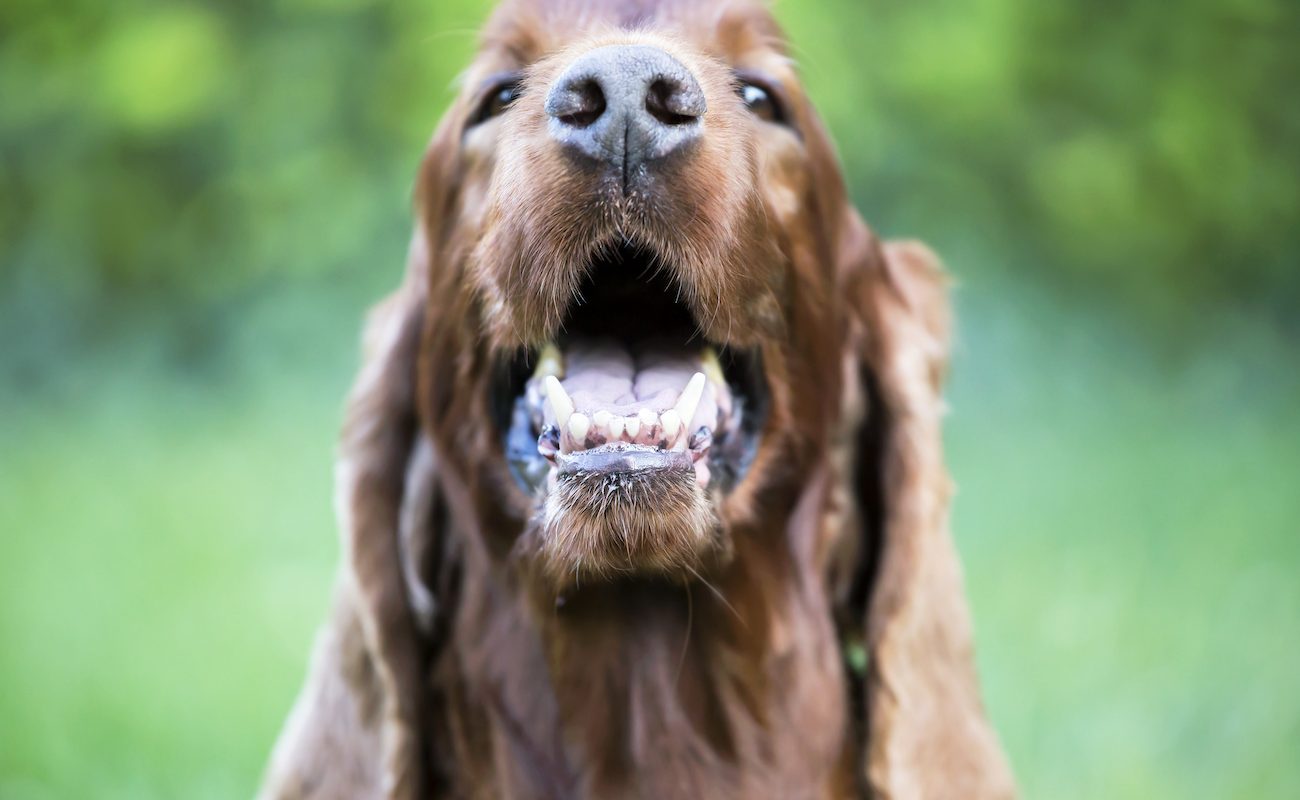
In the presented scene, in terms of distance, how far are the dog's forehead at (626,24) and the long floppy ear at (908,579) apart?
0.38 meters

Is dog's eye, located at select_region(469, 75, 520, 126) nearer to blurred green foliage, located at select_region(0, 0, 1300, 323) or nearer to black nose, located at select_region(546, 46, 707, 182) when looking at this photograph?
black nose, located at select_region(546, 46, 707, 182)

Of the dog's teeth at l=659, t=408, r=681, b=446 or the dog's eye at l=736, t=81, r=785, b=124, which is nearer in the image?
the dog's teeth at l=659, t=408, r=681, b=446

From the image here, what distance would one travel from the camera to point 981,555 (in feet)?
15.6

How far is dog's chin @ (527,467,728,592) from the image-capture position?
178 centimetres

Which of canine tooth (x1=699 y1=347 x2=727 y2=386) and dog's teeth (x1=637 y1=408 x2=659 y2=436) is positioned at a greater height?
canine tooth (x1=699 y1=347 x2=727 y2=386)

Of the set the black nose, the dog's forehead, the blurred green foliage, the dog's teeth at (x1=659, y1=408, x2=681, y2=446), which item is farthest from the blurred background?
the black nose

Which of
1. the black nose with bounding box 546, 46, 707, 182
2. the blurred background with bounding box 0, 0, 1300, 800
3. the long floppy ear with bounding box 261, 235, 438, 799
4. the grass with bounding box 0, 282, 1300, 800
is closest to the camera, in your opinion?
the black nose with bounding box 546, 46, 707, 182

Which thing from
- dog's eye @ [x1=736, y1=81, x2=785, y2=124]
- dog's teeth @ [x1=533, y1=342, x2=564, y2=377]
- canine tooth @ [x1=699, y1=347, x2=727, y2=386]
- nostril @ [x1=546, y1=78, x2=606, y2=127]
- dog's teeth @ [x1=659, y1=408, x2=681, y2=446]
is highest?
dog's eye @ [x1=736, y1=81, x2=785, y2=124]

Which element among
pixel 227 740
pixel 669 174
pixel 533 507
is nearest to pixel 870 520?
pixel 533 507

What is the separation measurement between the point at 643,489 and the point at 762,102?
67 centimetres

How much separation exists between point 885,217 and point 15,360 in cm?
404

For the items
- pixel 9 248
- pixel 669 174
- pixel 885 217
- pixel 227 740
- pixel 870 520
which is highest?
pixel 885 217

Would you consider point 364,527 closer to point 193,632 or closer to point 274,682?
point 274,682

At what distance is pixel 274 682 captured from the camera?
4016 millimetres
